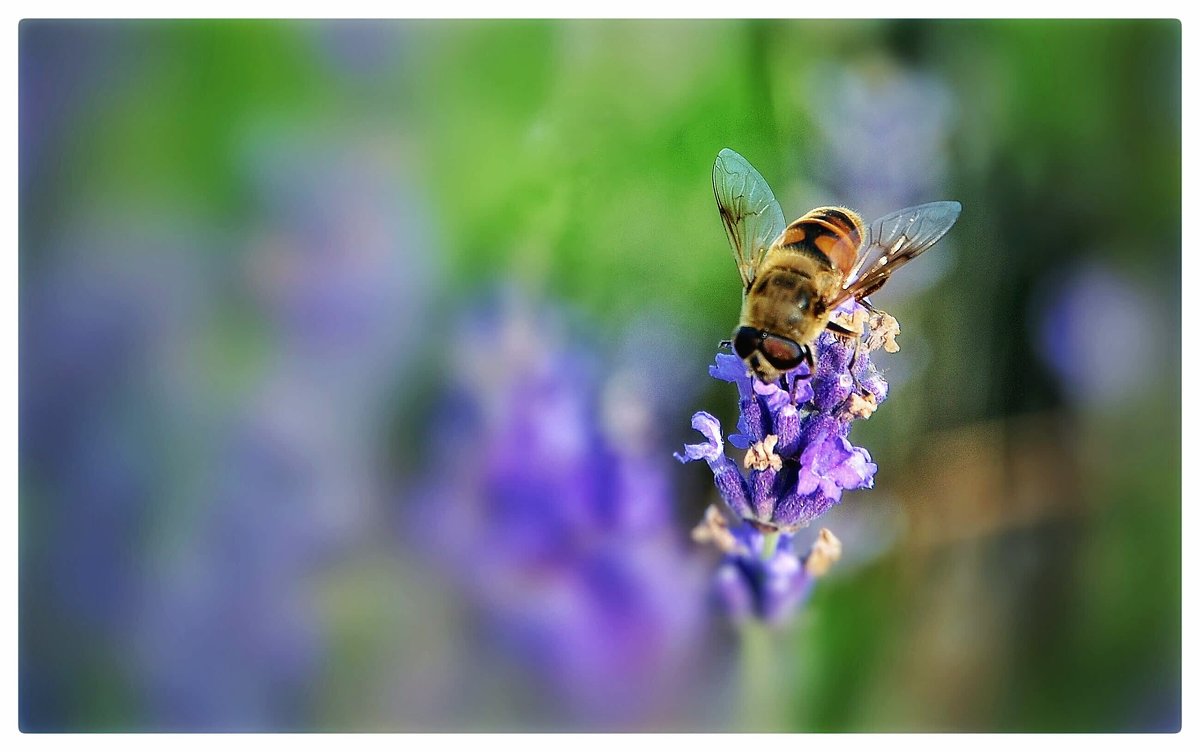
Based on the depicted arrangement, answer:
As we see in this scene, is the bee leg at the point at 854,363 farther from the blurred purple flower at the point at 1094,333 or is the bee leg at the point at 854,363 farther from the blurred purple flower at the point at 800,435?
the blurred purple flower at the point at 1094,333

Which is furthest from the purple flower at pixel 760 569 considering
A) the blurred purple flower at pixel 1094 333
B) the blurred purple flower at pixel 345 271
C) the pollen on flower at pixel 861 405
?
the blurred purple flower at pixel 345 271

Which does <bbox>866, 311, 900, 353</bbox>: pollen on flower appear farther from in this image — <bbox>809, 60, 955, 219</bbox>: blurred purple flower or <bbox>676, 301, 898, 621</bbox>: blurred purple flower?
<bbox>809, 60, 955, 219</bbox>: blurred purple flower

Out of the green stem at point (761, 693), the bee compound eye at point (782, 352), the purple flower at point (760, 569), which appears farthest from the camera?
the green stem at point (761, 693)

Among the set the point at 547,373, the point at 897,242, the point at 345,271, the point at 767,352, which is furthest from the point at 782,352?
the point at 345,271

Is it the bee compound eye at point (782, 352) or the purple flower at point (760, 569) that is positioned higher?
the bee compound eye at point (782, 352)

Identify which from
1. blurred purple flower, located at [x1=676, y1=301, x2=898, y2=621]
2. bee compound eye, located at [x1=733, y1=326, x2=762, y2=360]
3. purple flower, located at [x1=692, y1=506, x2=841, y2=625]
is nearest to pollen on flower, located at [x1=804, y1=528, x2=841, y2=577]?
purple flower, located at [x1=692, y1=506, x2=841, y2=625]

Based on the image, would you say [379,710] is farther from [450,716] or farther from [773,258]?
[773,258]
